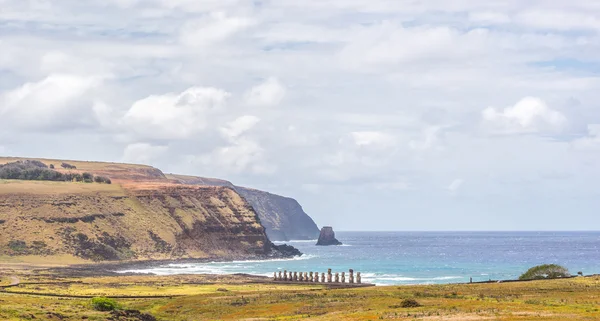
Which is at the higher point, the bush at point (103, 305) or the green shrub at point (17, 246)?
the green shrub at point (17, 246)

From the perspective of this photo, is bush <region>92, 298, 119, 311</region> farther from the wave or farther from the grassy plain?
the wave

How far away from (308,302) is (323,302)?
1.33m

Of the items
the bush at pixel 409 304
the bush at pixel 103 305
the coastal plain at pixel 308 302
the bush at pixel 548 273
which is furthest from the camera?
the bush at pixel 548 273

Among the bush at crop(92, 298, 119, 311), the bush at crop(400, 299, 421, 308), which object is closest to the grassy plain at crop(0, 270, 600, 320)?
the bush at crop(400, 299, 421, 308)

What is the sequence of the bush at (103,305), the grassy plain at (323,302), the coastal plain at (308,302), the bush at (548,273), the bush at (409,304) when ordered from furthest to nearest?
the bush at (548,273)
the bush at (103,305)
the bush at (409,304)
the coastal plain at (308,302)
the grassy plain at (323,302)

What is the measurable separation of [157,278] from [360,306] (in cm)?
6118

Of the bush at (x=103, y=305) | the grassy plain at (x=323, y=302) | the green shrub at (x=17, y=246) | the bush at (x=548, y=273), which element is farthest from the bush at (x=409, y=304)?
the green shrub at (x=17, y=246)

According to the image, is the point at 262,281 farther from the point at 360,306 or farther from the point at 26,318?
the point at 26,318

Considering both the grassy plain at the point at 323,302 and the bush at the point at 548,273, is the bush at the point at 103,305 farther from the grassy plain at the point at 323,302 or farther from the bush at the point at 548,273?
the bush at the point at 548,273

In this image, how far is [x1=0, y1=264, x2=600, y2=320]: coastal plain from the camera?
197 ft

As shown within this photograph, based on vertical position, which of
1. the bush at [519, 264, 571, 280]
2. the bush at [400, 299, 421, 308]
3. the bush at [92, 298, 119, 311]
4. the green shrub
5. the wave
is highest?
the green shrub

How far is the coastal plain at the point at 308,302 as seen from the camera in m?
60.0

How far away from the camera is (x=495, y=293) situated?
7725cm

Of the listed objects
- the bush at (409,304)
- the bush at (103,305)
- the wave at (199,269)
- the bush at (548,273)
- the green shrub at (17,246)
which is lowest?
the bush at (103,305)
